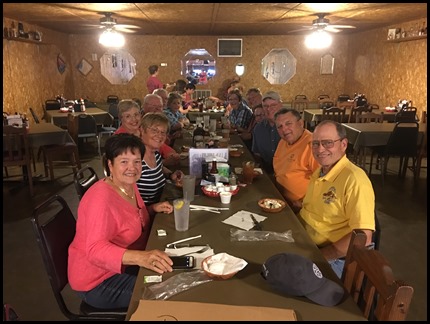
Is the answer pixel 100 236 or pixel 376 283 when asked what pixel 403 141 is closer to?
pixel 376 283

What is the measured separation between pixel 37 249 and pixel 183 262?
2.27 m

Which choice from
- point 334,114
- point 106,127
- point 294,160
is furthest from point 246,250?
point 106,127

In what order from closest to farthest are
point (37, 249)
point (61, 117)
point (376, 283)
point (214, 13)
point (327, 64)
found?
point (376, 283) < point (37, 249) < point (214, 13) < point (61, 117) < point (327, 64)

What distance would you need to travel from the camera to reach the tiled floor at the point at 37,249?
96.7 inches

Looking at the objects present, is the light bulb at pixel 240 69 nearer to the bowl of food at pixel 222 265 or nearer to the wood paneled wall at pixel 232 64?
the wood paneled wall at pixel 232 64

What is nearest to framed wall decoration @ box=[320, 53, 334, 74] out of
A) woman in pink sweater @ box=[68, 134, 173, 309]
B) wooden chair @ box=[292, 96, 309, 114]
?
wooden chair @ box=[292, 96, 309, 114]

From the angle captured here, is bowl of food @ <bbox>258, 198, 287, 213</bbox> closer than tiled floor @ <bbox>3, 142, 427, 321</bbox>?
Yes

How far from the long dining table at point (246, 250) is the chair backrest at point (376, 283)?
0.07 metres

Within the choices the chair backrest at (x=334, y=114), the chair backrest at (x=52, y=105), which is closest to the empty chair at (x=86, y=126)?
the chair backrest at (x=52, y=105)

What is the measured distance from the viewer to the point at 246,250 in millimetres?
1539

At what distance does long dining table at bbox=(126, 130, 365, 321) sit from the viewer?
1178 millimetres

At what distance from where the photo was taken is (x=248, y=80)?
9930 mm

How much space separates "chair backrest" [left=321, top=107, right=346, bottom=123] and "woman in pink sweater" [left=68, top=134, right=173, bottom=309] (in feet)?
18.1

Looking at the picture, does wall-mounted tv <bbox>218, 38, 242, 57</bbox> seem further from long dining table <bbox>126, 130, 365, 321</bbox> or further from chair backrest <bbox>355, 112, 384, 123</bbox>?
long dining table <bbox>126, 130, 365, 321</bbox>
